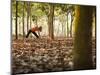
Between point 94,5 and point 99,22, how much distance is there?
0.23 metres

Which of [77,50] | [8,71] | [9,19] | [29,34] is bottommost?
[8,71]

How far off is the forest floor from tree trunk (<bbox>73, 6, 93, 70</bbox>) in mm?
83

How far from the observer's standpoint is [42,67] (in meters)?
2.73

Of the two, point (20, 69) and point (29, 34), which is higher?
point (29, 34)

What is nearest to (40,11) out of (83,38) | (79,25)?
(79,25)

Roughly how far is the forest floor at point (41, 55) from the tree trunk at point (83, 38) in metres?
0.08

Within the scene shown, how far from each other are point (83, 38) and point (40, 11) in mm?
642

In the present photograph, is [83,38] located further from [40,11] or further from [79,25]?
[40,11]

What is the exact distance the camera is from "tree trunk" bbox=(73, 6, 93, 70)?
9.36 feet

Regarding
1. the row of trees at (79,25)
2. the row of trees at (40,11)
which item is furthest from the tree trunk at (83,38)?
the row of trees at (40,11)

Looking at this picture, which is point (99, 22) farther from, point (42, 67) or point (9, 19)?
point (9, 19)

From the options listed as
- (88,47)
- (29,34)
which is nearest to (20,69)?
(29,34)

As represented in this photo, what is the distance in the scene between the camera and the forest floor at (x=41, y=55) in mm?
2637

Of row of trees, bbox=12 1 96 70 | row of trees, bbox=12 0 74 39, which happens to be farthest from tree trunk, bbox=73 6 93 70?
row of trees, bbox=12 0 74 39
